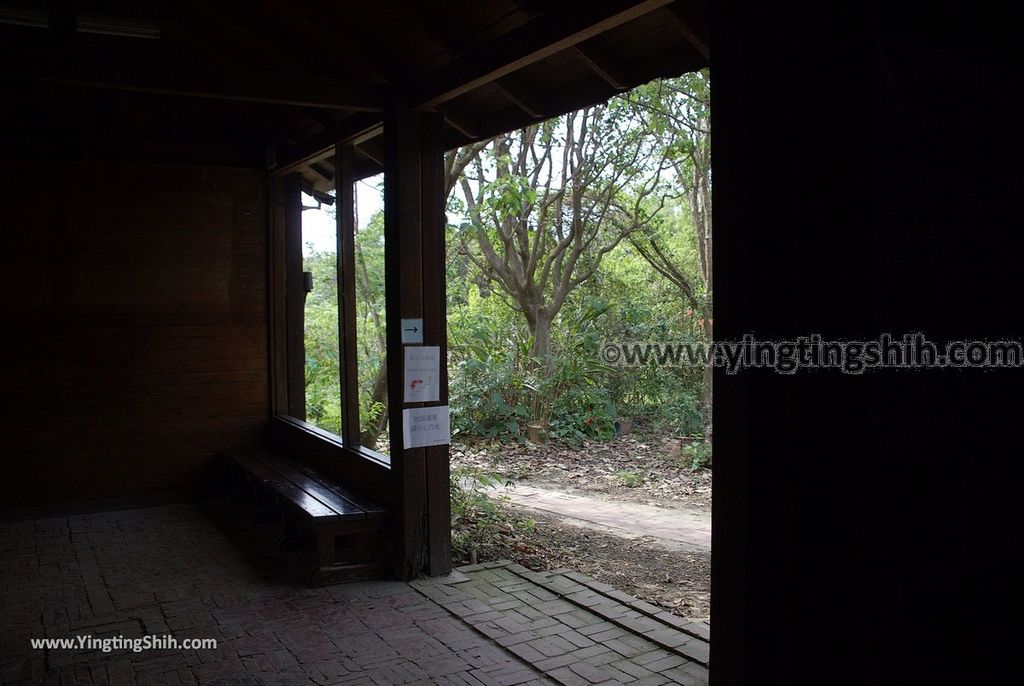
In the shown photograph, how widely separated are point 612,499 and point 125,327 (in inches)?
185

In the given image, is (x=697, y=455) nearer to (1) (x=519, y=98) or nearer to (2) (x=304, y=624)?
(1) (x=519, y=98)

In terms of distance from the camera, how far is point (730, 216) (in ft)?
8.38

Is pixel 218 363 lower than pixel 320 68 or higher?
lower

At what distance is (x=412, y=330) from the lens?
197 inches

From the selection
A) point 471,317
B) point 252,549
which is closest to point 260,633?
point 252,549

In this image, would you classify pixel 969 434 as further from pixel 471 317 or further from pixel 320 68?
pixel 471 317

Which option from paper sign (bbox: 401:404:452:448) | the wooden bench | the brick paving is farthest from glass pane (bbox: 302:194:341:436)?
the brick paving

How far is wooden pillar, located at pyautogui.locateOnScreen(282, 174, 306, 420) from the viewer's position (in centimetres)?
746

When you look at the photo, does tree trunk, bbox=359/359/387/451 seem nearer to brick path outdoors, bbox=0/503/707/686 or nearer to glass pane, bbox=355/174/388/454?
glass pane, bbox=355/174/388/454

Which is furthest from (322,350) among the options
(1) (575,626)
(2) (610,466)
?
(1) (575,626)

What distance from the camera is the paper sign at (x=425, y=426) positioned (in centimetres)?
496

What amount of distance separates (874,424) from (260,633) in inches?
128

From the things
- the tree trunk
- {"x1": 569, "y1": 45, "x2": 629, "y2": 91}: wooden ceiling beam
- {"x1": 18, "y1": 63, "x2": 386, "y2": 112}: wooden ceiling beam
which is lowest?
the tree trunk

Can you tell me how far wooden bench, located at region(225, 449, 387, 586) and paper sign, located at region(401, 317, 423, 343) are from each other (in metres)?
1.11
